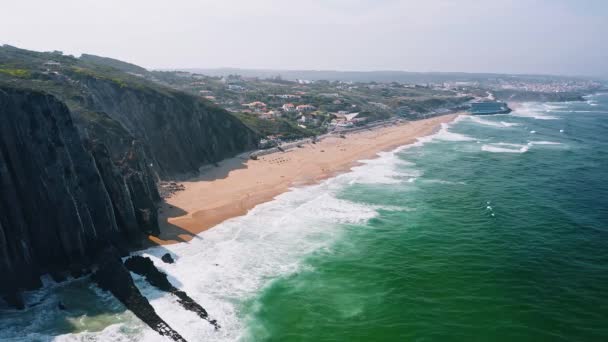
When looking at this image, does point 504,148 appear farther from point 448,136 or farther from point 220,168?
point 220,168

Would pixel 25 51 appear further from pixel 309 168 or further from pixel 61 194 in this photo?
pixel 61 194

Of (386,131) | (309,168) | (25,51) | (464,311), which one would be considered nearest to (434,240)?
(464,311)

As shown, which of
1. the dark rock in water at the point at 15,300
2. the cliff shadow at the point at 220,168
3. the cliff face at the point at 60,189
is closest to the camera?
the dark rock in water at the point at 15,300

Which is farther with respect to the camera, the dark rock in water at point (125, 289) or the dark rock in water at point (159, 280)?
the dark rock in water at point (159, 280)

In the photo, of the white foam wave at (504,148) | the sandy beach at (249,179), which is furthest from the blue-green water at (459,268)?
the white foam wave at (504,148)

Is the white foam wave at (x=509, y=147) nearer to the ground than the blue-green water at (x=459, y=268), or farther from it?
farther from it

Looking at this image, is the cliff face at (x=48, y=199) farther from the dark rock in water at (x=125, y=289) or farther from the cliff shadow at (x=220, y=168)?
the cliff shadow at (x=220, y=168)

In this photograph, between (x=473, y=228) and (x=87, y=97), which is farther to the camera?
(x=87, y=97)
